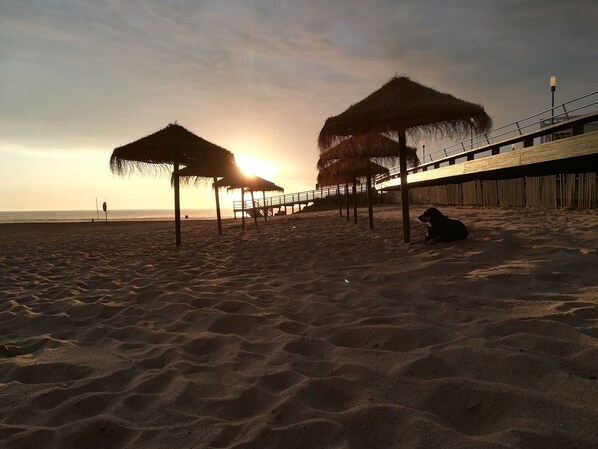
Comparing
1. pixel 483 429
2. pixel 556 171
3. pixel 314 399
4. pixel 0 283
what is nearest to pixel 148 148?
pixel 0 283

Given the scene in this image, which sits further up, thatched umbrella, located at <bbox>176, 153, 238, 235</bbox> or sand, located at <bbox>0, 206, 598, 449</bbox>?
thatched umbrella, located at <bbox>176, 153, 238, 235</bbox>

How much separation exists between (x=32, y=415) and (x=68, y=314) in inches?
72.2

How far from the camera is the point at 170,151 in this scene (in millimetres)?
9133

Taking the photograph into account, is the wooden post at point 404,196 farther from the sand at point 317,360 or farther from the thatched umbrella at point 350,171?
the thatched umbrella at point 350,171

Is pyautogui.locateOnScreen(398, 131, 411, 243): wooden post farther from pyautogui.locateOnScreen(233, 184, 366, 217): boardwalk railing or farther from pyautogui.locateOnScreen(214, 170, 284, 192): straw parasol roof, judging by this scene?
pyautogui.locateOnScreen(233, 184, 366, 217): boardwalk railing

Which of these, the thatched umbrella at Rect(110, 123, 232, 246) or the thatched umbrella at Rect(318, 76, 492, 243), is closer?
the thatched umbrella at Rect(318, 76, 492, 243)

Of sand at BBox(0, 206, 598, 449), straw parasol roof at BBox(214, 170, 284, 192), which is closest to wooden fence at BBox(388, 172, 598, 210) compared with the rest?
sand at BBox(0, 206, 598, 449)

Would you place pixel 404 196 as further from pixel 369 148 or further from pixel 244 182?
pixel 244 182

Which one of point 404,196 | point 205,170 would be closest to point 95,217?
point 205,170

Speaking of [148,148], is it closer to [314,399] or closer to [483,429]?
[314,399]

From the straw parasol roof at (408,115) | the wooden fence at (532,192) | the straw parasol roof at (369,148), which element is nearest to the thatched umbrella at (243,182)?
the straw parasol roof at (369,148)

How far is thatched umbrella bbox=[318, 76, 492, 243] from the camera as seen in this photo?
5926 mm

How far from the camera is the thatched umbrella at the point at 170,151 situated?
27.2ft

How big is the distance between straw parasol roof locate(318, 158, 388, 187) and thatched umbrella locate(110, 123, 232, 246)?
3.58 meters
